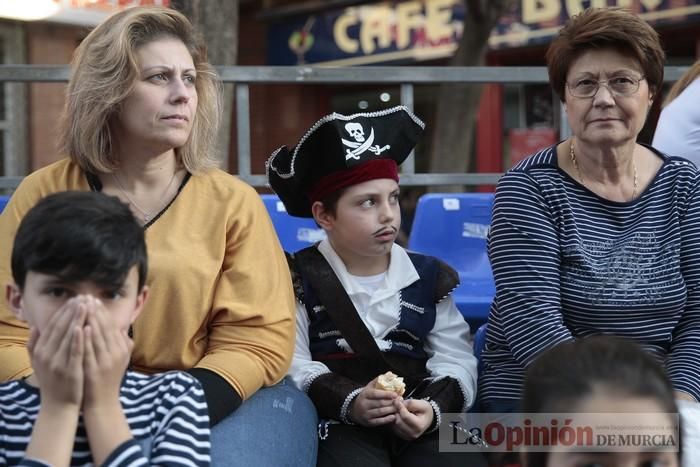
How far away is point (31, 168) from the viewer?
10336 mm

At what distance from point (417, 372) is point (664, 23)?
7.63m

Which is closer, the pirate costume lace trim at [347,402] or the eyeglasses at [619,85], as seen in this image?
the pirate costume lace trim at [347,402]

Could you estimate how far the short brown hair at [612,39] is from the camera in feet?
9.07

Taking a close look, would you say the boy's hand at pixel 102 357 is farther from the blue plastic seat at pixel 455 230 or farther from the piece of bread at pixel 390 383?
the blue plastic seat at pixel 455 230

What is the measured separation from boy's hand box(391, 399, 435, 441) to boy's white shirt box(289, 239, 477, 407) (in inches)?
8.1

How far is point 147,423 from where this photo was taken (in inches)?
80.4

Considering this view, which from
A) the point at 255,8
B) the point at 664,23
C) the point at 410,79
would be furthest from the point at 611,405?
the point at 255,8

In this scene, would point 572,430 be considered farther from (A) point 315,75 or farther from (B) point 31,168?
(B) point 31,168

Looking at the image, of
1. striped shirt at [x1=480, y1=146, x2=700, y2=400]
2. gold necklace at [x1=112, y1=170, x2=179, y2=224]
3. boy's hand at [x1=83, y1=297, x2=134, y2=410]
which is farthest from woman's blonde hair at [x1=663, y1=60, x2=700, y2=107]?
boy's hand at [x1=83, y1=297, x2=134, y2=410]

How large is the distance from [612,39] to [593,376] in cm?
138

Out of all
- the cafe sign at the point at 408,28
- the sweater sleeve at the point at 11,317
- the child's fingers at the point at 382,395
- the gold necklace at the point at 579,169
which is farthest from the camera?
the cafe sign at the point at 408,28

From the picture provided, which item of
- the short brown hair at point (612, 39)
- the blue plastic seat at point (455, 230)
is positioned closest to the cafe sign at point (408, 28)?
the blue plastic seat at point (455, 230)

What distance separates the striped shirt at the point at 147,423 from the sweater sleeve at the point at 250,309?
1.13 feet

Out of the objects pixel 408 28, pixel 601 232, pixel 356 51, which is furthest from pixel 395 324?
pixel 356 51
